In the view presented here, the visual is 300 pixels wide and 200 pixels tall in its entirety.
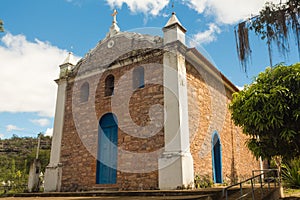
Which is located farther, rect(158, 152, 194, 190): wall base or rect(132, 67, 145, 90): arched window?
rect(132, 67, 145, 90): arched window

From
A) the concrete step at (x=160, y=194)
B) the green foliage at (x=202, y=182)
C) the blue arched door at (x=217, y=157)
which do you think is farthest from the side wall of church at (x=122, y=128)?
the blue arched door at (x=217, y=157)

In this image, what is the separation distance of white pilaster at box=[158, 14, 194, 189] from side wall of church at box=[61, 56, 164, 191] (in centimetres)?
29

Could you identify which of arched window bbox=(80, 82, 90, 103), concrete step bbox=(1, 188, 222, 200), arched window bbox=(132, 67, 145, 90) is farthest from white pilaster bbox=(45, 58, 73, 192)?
arched window bbox=(132, 67, 145, 90)

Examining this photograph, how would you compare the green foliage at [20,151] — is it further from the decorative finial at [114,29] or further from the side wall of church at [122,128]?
the decorative finial at [114,29]

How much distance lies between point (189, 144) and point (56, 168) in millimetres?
5920

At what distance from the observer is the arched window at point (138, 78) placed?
10633mm

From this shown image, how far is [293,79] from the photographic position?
6.84 meters

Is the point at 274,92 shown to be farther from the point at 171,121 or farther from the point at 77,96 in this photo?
the point at 77,96

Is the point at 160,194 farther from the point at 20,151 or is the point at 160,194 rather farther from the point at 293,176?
the point at 20,151

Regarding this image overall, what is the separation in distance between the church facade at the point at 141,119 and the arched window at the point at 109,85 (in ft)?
0.14

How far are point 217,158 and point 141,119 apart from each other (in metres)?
3.85

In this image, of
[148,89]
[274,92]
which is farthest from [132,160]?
[274,92]

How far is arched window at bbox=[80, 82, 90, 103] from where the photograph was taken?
40.3ft

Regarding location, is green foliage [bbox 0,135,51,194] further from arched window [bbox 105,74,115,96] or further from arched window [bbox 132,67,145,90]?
arched window [bbox 132,67,145,90]
